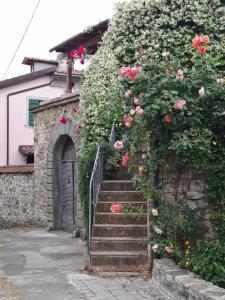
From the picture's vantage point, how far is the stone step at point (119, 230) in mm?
7778

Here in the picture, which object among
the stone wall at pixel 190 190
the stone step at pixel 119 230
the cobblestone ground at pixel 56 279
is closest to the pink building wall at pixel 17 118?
the cobblestone ground at pixel 56 279

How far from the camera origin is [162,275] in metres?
6.03

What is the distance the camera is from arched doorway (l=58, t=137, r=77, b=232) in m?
12.3

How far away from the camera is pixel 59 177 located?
13.1 m

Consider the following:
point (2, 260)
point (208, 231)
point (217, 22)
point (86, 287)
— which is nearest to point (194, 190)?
point (208, 231)

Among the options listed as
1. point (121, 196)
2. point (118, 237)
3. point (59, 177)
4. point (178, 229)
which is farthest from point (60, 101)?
point (178, 229)

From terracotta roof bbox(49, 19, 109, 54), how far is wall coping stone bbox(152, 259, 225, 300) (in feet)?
28.1

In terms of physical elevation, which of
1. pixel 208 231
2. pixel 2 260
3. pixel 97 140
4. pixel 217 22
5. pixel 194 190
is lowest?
pixel 2 260

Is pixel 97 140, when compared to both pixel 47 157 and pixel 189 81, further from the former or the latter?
pixel 189 81

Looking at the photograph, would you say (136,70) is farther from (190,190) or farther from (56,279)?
(56,279)

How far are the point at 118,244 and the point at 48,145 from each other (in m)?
6.30

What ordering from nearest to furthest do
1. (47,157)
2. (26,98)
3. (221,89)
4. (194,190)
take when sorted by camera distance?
(221,89), (194,190), (47,157), (26,98)

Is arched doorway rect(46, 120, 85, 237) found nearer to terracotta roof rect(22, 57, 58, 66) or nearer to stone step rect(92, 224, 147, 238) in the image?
stone step rect(92, 224, 147, 238)

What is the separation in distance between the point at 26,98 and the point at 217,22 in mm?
13369
